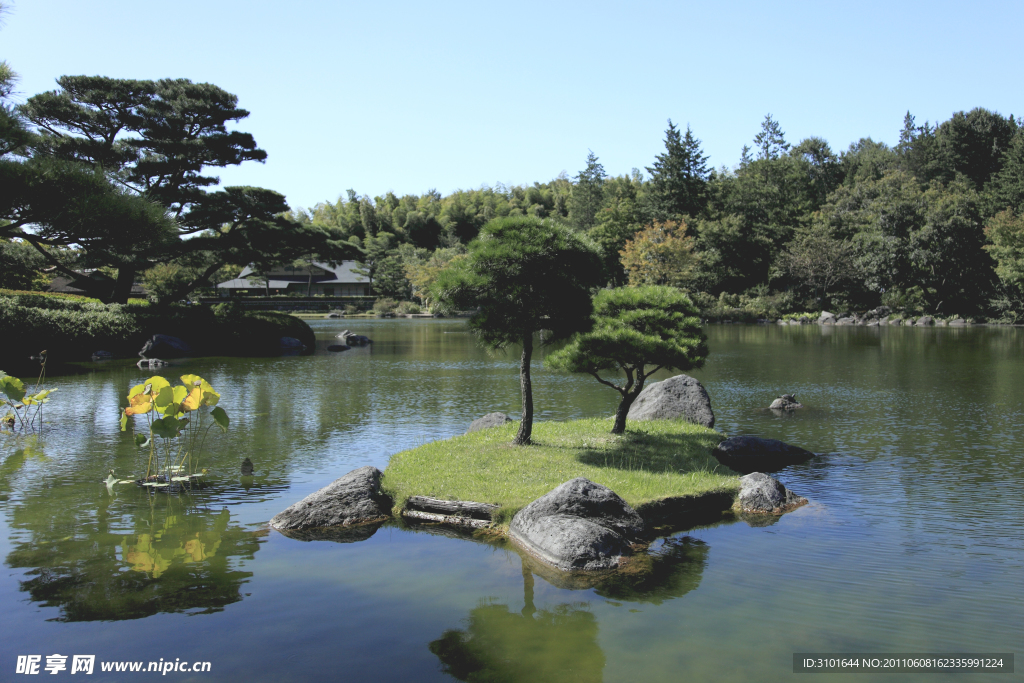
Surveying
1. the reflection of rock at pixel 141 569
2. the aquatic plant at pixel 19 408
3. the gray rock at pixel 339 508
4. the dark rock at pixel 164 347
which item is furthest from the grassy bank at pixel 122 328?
the gray rock at pixel 339 508

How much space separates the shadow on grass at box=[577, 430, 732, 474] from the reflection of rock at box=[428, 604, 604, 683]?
4.36 meters

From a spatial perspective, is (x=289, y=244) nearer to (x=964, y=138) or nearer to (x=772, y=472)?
(x=772, y=472)

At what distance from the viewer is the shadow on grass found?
10297mm

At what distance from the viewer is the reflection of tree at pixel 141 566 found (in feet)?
19.9

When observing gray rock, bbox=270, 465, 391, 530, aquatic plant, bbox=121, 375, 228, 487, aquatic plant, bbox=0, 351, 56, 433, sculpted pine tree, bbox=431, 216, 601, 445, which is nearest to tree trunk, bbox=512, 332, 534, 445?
sculpted pine tree, bbox=431, 216, 601, 445

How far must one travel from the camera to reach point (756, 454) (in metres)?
11.7

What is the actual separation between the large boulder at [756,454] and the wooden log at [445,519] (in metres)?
5.18

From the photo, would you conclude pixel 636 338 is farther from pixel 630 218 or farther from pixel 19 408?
pixel 630 218

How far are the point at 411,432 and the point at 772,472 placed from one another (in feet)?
23.7

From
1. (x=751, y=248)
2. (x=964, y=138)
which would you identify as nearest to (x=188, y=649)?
(x=751, y=248)

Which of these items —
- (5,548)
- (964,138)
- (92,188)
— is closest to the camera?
(5,548)

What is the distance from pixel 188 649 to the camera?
208 inches

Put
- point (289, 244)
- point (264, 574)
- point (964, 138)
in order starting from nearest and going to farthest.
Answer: point (264, 574) < point (289, 244) < point (964, 138)

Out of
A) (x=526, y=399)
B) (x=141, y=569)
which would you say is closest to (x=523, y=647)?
(x=141, y=569)
